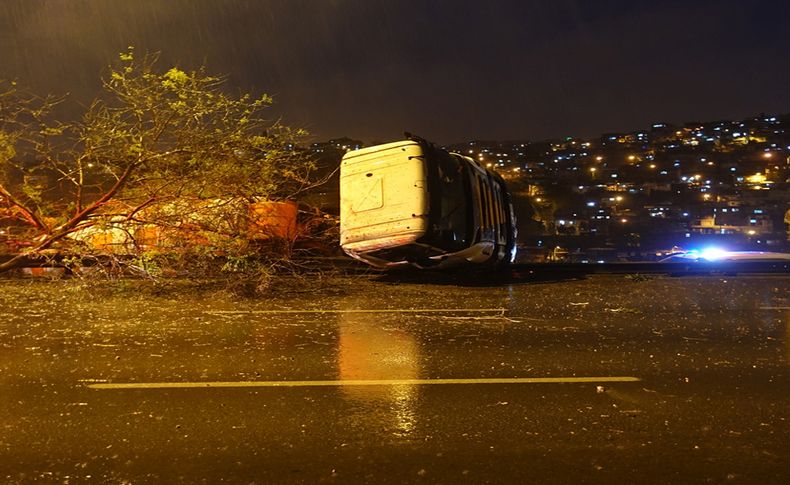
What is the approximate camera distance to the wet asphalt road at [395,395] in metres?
3.78

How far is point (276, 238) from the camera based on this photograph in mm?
12430

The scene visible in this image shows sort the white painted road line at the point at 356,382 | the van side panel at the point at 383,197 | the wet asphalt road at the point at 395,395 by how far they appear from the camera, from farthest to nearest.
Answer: the van side panel at the point at 383,197
the white painted road line at the point at 356,382
the wet asphalt road at the point at 395,395

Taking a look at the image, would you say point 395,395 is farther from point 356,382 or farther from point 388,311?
point 388,311

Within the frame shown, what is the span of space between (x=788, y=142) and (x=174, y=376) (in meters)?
101

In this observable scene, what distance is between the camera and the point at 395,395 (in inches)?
201

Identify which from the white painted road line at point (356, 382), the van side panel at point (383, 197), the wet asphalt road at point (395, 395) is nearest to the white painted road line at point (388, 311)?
the wet asphalt road at point (395, 395)

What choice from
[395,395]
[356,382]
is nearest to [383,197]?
[356,382]

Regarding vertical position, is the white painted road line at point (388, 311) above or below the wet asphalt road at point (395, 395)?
above

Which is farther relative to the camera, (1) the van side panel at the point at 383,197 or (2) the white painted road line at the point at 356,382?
(1) the van side panel at the point at 383,197

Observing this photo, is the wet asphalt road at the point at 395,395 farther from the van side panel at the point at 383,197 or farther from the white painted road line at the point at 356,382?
the van side panel at the point at 383,197

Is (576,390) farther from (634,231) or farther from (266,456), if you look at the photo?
(634,231)

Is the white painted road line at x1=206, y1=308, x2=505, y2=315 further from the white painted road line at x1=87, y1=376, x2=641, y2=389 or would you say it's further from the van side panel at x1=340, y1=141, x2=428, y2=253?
the white painted road line at x1=87, y1=376, x2=641, y2=389

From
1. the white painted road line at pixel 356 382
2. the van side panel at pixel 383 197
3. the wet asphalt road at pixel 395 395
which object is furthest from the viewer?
the van side panel at pixel 383 197

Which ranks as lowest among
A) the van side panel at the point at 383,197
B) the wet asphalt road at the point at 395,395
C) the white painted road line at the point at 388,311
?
the wet asphalt road at the point at 395,395
